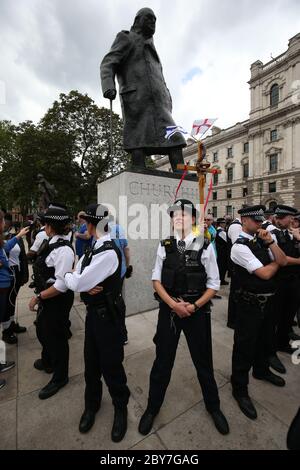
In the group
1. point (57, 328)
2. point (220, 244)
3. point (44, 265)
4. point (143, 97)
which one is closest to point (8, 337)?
point (57, 328)

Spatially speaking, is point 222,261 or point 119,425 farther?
point 222,261

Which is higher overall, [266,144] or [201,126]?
[266,144]

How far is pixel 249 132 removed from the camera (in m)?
42.8

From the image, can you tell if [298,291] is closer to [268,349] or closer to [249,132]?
[268,349]

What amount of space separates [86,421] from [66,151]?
2138 centimetres

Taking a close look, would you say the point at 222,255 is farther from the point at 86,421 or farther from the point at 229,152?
the point at 229,152

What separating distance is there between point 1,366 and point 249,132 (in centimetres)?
5036

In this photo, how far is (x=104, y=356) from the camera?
198cm

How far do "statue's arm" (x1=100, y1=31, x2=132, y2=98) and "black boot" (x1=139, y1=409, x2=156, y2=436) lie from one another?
5.19 m

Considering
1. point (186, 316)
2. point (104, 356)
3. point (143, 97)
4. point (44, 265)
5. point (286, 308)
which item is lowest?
point (286, 308)

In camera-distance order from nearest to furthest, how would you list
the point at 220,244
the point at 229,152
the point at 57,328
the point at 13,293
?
the point at 57,328, the point at 13,293, the point at 220,244, the point at 229,152

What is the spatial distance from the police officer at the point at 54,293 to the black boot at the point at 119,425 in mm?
893

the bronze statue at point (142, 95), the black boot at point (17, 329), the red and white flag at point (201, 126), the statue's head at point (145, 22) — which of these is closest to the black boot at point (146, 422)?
the black boot at point (17, 329)

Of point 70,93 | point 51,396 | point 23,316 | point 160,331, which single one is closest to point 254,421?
point 160,331
